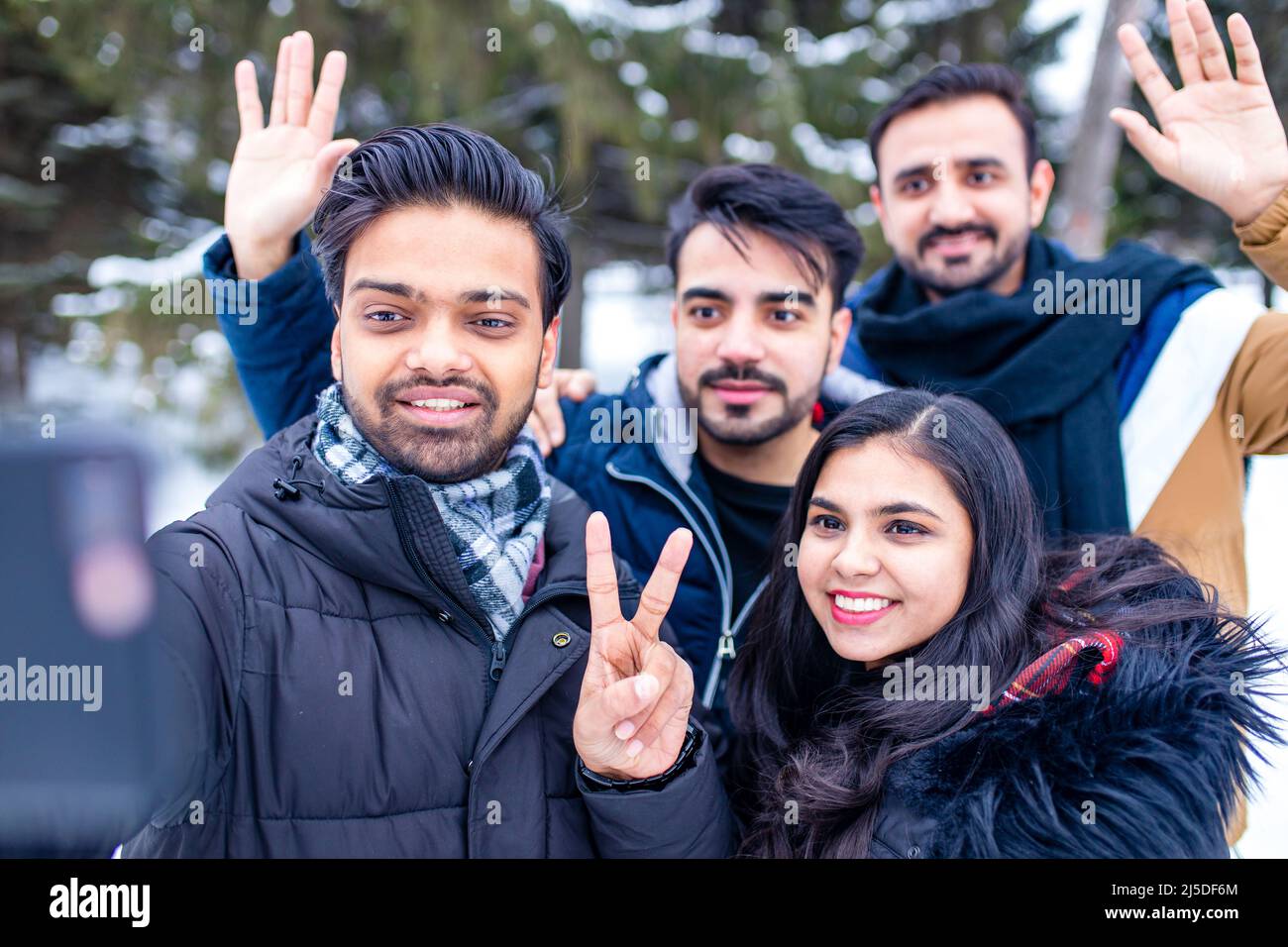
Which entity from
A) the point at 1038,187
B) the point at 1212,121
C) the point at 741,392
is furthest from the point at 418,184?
the point at 1038,187

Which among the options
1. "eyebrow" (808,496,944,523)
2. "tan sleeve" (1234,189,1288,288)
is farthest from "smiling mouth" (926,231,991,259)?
"eyebrow" (808,496,944,523)

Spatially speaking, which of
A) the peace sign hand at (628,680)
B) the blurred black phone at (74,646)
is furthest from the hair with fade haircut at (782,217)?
the blurred black phone at (74,646)

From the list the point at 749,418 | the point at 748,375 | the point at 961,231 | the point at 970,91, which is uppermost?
the point at 970,91

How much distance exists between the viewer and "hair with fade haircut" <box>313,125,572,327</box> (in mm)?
1812

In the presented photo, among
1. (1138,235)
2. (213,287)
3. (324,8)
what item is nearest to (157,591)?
(213,287)

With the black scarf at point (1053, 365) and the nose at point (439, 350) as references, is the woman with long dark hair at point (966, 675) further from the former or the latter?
the nose at point (439, 350)

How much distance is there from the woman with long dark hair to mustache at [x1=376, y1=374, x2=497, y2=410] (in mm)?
761

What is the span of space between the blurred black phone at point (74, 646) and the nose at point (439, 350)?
62 centimetres

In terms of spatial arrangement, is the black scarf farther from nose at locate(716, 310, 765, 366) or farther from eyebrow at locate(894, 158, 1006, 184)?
nose at locate(716, 310, 765, 366)

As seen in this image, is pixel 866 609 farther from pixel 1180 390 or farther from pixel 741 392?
pixel 1180 390

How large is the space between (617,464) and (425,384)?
90cm

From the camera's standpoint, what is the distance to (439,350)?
67.8 inches

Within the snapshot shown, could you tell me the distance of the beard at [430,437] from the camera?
5.74ft

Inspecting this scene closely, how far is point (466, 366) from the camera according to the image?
1.75 m
